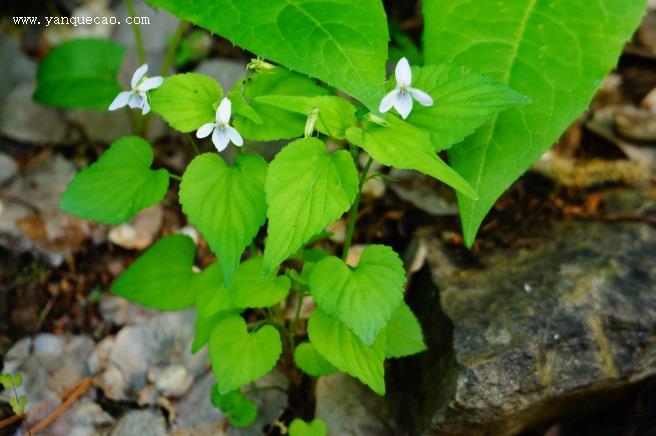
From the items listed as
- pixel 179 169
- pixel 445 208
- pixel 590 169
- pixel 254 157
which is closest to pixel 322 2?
pixel 254 157

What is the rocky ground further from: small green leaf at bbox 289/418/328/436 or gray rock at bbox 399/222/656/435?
small green leaf at bbox 289/418/328/436

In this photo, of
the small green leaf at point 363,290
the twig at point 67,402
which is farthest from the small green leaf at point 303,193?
the twig at point 67,402

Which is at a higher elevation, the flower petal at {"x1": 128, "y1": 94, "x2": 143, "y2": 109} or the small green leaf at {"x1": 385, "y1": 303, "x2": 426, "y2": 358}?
the flower petal at {"x1": 128, "y1": 94, "x2": 143, "y2": 109}

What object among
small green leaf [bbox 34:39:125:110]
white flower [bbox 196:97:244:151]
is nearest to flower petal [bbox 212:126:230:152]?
white flower [bbox 196:97:244:151]

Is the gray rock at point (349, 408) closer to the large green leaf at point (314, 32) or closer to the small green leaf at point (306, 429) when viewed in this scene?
the small green leaf at point (306, 429)

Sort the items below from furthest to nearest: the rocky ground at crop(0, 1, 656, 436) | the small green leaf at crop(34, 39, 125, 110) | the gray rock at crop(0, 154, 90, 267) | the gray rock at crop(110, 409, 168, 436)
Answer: the small green leaf at crop(34, 39, 125, 110)
the gray rock at crop(0, 154, 90, 267)
the gray rock at crop(110, 409, 168, 436)
the rocky ground at crop(0, 1, 656, 436)

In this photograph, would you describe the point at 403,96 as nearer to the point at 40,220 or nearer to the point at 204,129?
the point at 204,129

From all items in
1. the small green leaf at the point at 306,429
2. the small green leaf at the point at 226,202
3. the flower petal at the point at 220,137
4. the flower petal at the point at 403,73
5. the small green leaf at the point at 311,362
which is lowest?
the small green leaf at the point at 306,429
